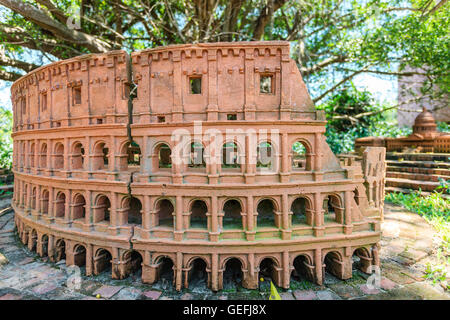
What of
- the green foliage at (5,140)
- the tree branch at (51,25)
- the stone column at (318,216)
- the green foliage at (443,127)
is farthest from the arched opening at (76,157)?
the green foliage at (443,127)

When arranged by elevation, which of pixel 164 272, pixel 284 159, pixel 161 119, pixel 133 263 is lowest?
pixel 164 272

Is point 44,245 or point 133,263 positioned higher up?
point 44,245

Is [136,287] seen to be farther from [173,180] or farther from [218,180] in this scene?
[218,180]

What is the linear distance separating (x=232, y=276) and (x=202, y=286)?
1.42 m

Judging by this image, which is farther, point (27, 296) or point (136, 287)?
point (136, 287)

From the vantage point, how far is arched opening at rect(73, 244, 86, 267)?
34.0 feet

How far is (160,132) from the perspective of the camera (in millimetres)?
9281

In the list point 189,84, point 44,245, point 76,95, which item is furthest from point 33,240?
point 189,84

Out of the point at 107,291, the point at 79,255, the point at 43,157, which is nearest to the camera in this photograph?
the point at 107,291

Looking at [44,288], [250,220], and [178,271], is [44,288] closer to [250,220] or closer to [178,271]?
[178,271]

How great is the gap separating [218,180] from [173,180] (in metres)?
1.95

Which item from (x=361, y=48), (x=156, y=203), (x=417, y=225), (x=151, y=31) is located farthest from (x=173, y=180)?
(x=361, y=48)

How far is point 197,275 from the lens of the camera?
31.8 feet

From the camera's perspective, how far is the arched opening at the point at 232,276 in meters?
8.99
